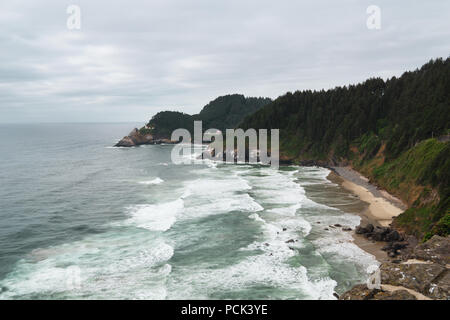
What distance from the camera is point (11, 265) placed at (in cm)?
3216

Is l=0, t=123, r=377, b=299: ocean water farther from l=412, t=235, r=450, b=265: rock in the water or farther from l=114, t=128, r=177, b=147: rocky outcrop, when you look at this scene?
l=114, t=128, r=177, b=147: rocky outcrop

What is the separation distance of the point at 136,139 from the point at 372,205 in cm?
15751

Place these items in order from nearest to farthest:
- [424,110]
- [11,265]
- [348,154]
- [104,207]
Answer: [11,265] < [104,207] < [424,110] < [348,154]

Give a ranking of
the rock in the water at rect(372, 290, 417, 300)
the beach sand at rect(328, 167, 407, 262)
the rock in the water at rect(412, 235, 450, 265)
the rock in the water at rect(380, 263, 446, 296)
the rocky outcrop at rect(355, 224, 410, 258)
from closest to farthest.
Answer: the rock in the water at rect(372, 290, 417, 300)
the rock in the water at rect(380, 263, 446, 296)
the rock in the water at rect(412, 235, 450, 265)
the rocky outcrop at rect(355, 224, 410, 258)
the beach sand at rect(328, 167, 407, 262)

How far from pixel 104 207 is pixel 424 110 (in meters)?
76.8

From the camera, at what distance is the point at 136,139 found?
7451 inches

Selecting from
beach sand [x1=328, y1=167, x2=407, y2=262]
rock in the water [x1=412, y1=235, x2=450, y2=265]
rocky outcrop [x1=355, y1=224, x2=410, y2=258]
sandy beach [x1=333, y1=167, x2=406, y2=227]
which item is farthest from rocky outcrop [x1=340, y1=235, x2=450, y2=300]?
sandy beach [x1=333, y1=167, x2=406, y2=227]

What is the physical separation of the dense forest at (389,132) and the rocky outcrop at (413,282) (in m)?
9.56

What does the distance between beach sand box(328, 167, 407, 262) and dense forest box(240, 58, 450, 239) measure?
1979 mm

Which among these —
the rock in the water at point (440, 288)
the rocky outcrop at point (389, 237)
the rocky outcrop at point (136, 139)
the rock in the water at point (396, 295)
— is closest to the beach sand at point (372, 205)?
the rocky outcrop at point (389, 237)

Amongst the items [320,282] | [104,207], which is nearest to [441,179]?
[320,282]

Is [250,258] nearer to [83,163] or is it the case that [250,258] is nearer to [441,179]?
[441,179]

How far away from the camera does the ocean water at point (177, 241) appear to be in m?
→ 27.5

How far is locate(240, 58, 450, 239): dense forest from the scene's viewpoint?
140 feet
